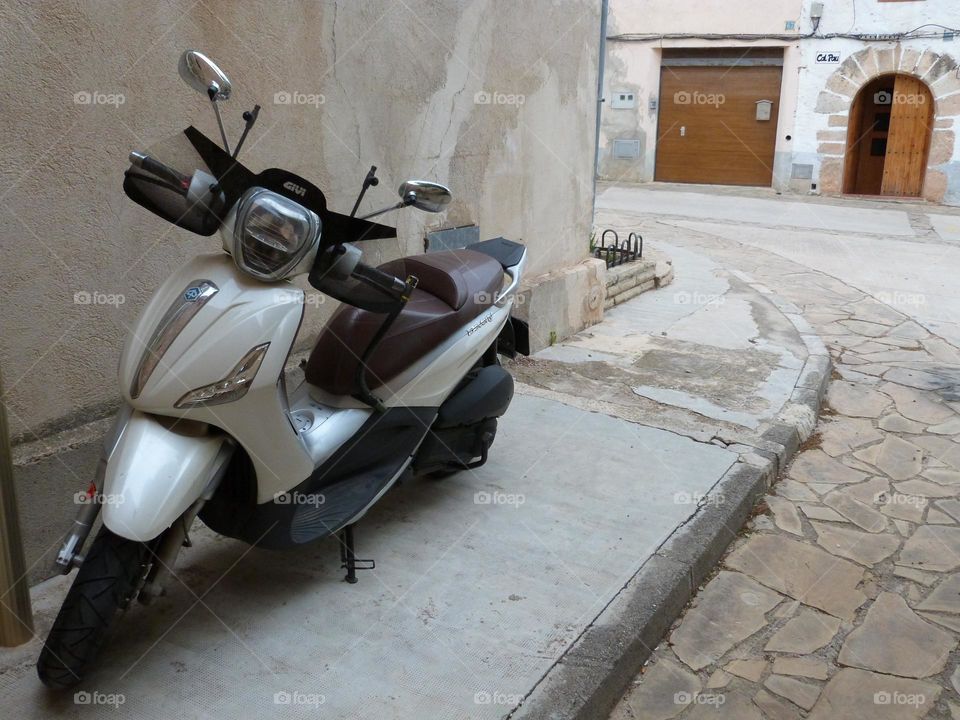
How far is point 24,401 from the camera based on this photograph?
10.1ft

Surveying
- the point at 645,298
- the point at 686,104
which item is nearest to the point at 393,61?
the point at 645,298

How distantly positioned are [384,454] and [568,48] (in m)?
3.81

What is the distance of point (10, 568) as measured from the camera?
9.06ft

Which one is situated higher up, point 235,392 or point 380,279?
point 380,279

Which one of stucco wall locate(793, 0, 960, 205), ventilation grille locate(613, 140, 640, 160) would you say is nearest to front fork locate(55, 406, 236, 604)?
stucco wall locate(793, 0, 960, 205)

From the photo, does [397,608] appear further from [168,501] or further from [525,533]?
[168,501]

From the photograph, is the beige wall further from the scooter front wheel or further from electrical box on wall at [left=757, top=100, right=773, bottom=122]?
electrical box on wall at [left=757, top=100, right=773, bottom=122]

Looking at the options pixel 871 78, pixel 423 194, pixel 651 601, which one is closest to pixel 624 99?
pixel 871 78

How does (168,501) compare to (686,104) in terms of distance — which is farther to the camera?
(686,104)

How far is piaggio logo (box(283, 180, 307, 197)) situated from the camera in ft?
8.69

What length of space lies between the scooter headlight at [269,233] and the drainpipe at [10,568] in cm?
88

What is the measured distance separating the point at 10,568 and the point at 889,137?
18538 millimetres

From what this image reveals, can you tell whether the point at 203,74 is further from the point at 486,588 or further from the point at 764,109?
the point at 764,109

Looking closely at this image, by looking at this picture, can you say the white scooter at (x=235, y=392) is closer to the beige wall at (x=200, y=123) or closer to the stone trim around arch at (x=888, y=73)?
the beige wall at (x=200, y=123)
